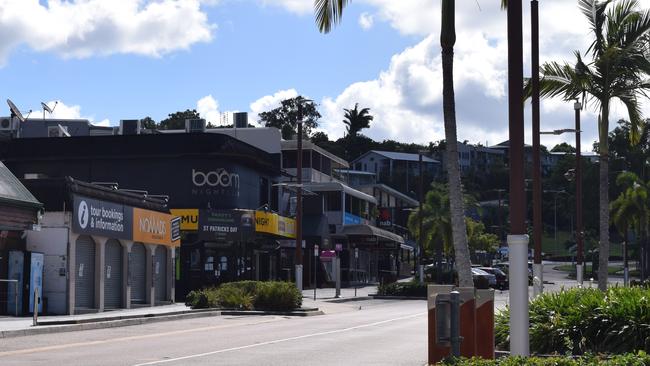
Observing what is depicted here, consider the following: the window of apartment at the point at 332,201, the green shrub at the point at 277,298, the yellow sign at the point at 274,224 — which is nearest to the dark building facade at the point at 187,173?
the yellow sign at the point at 274,224

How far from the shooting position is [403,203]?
10656 centimetres

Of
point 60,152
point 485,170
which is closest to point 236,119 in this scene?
point 60,152

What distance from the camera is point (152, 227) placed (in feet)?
133

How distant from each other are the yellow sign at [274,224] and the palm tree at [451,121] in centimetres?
3434

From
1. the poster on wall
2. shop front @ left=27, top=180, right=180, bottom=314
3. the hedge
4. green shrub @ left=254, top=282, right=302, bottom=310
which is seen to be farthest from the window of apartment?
green shrub @ left=254, top=282, right=302, bottom=310

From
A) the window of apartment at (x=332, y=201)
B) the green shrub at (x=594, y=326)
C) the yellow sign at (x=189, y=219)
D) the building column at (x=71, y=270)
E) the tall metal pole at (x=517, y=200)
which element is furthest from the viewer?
the window of apartment at (x=332, y=201)

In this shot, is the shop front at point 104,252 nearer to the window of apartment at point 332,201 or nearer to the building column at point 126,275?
the building column at point 126,275

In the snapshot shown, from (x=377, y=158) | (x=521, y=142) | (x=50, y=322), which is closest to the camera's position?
(x=521, y=142)

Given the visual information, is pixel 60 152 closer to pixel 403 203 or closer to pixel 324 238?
pixel 324 238

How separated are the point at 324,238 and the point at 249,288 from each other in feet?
98.1

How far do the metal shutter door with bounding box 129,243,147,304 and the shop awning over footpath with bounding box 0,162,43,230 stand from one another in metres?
8.80

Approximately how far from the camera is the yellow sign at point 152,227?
38.7m

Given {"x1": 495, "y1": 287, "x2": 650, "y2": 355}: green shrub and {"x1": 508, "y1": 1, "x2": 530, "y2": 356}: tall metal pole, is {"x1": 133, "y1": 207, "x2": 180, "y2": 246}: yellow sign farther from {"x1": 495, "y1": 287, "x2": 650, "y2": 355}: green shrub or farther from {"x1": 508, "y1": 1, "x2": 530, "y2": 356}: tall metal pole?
{"x1": 508, "y1": 1, "x2": 530, "y2": 356}: tall metal pole

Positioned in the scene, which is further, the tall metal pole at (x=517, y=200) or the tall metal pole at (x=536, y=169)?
the tall metal pole at (x=536, y=169)
